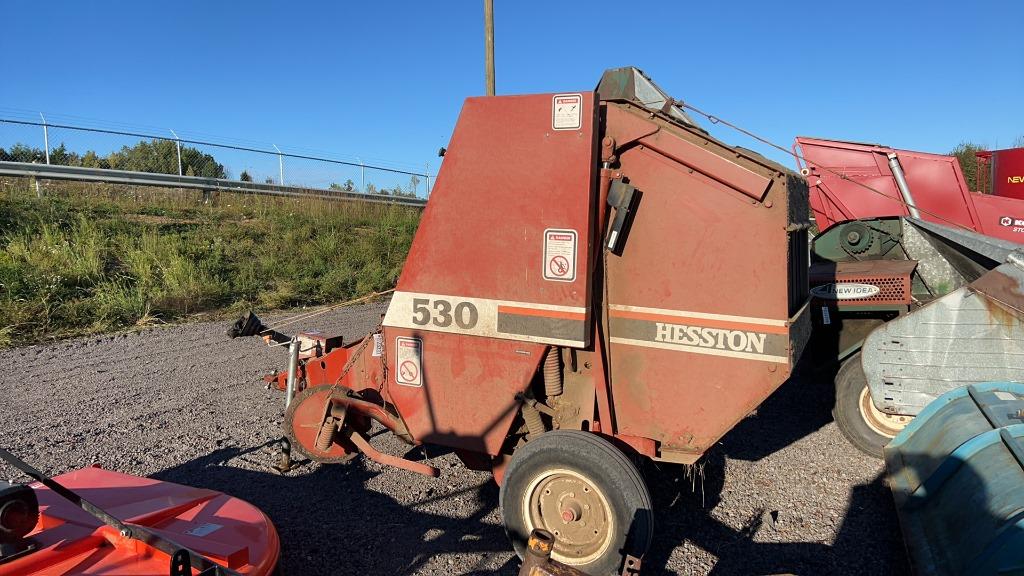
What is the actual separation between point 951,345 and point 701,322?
2453 mm

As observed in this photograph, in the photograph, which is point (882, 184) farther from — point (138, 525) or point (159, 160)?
point (159, 160)

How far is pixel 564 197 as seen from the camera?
314 centimetres

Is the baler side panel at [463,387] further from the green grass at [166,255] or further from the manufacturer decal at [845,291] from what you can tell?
the green grass at [166,255]

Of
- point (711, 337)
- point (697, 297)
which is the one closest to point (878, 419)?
point (711, 337)

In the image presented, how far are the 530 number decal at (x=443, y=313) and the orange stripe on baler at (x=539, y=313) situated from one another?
6.9 inches

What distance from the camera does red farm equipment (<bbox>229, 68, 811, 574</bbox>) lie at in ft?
9.93

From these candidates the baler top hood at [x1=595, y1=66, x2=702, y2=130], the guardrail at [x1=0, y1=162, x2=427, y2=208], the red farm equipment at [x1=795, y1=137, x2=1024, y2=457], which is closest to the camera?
the baler top hood at [x1=595, y1=66, x2=702, y2=130]

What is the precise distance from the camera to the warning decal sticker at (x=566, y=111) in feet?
10.1

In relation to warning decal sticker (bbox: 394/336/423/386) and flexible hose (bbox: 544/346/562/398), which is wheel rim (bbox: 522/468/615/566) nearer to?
flexible hose (bbox: 544/346/562/398)

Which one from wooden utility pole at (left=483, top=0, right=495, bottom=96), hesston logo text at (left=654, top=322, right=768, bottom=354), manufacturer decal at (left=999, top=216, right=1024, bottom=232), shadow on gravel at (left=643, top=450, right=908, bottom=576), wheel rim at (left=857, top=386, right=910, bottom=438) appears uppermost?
wooden utility pole at (left=483, top=0, right=495, bottom=96)

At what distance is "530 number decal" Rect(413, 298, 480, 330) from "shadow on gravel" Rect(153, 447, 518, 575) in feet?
4.29

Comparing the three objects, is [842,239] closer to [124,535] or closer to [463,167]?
[463,167]

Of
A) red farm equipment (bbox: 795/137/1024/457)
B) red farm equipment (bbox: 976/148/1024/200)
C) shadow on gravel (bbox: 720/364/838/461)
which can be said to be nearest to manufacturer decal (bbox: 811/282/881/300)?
red farm equipment (bbox: 795/137/1024/457)

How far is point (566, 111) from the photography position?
312 centimetres
